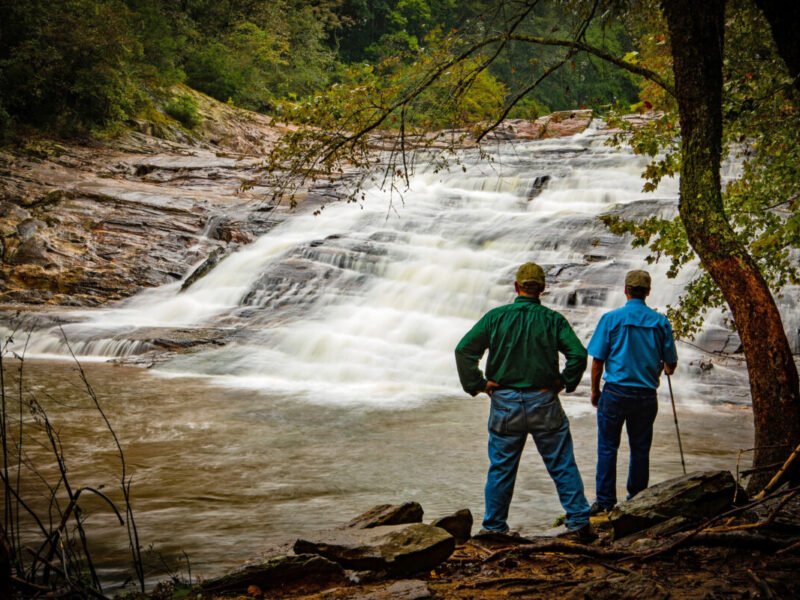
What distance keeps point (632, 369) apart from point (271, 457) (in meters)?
4.25

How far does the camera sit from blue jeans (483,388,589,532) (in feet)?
14.0

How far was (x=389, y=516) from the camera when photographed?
4598 mm

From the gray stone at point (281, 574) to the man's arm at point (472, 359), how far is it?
1.41 meters

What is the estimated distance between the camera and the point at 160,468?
270 inches

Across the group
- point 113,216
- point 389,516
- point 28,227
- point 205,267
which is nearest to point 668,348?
point 389,516

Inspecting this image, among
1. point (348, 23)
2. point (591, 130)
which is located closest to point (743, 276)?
point (591, 130)

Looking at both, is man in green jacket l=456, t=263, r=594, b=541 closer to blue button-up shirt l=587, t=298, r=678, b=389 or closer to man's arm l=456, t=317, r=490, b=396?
man's arm l=456, t=317, r=490, b=396

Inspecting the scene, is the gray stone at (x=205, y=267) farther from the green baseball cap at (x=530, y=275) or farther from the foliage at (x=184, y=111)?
the green baseball cap at (x=530, y=275)

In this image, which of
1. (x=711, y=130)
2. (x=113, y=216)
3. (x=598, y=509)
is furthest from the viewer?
(x=113, y=216)

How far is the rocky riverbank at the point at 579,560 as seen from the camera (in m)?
3.27

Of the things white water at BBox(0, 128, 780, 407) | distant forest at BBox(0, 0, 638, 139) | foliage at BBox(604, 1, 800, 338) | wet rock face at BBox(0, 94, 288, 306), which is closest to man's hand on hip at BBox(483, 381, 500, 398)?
foliage at BBox(604, 1, 800, 338)

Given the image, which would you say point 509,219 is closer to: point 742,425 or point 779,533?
point 742,425

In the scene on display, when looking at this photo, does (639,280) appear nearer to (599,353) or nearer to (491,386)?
(599,353)

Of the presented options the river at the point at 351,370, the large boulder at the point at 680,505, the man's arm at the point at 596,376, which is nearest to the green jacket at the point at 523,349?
the man's arm at the point at 596,376
